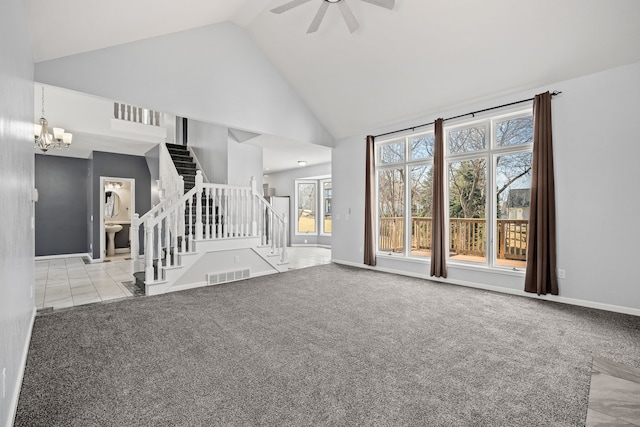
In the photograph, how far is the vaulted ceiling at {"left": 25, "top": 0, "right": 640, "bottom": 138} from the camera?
3236 mm

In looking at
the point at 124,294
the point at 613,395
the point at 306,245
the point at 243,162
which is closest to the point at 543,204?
the point at 613,395

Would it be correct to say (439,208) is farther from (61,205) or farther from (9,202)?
(61,205)

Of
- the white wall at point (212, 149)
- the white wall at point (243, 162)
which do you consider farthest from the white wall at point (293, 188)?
the white wall at point (212, 149)

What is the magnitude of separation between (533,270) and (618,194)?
4.34 ft

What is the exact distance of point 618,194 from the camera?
361 cm

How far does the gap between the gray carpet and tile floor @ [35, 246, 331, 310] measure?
0.66m

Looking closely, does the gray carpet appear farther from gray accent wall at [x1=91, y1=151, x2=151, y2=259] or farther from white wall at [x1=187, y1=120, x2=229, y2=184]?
gray accent wall at [x1=91, y1=151, x2=151, y2=259]

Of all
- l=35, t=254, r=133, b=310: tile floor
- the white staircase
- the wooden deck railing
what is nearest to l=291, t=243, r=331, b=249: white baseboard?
the wooden deck railing

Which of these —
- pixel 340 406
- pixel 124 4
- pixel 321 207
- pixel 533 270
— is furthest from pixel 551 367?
pixel 321 207

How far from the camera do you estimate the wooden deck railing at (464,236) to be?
4.58 m

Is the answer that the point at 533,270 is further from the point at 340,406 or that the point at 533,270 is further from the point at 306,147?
the point at 306,147

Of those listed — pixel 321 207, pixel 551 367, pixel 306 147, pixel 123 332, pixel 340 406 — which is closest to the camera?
pixel 340 406

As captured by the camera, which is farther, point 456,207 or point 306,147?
point 306,147

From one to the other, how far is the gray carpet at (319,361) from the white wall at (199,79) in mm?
2871
